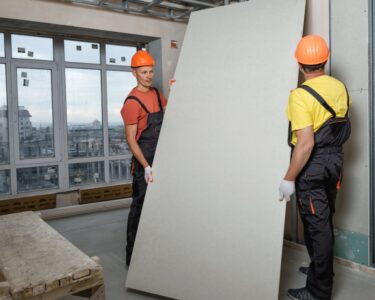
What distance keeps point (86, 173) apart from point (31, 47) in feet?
6.30

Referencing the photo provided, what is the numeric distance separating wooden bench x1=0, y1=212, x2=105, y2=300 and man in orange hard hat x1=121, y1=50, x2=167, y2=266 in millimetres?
789

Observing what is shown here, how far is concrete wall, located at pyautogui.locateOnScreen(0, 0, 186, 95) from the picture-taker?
11.1ft

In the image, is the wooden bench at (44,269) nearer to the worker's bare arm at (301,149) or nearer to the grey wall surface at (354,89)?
the worker's bare arm at (301,149)

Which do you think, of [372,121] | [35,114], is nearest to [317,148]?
[372,121]

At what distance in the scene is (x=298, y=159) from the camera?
1828 millimetres

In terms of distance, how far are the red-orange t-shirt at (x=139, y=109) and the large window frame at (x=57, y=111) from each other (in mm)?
2572

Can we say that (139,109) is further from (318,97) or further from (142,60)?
(318,97)

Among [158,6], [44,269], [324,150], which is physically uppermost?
[158,6]

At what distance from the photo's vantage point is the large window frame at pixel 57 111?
14.7 ft

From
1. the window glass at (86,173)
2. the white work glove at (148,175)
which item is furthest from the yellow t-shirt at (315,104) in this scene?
the window glass at (86,173)

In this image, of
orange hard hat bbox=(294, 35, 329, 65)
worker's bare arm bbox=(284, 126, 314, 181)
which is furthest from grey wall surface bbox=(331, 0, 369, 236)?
A: worker's bare arm bbox=(284, 126, 314, 181)

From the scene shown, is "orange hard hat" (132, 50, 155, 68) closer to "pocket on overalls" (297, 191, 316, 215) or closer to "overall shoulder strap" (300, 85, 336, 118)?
"overall shoulder strap" (300, 85, 336, 118)

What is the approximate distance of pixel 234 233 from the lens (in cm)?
204

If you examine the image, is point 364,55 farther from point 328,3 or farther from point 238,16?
point 238,16
